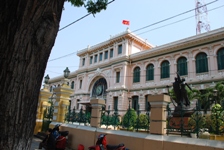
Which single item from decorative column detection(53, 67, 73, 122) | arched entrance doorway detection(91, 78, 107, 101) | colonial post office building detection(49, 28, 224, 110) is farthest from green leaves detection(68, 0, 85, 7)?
arched entrance doorway detection(91, 78, 107, 101)

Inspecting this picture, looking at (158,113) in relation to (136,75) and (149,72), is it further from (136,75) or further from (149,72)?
(136,75)

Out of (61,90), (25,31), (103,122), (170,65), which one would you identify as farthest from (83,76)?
(25,31)

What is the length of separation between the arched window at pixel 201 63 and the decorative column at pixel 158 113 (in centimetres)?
1496

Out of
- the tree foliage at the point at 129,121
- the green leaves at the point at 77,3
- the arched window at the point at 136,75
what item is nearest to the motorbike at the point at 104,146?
the tree foliage at the point at 129,121

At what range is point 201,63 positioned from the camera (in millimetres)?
17812

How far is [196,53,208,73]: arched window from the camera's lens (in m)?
17.5

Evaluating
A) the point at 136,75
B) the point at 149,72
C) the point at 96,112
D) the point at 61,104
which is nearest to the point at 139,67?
the point at 136,75

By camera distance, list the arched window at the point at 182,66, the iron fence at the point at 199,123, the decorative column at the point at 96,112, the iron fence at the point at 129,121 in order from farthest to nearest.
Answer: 1. the arched window at the point at 182,66
2. the decorative column at the point at 96,112
3. the iron fence at the point at 129,121
4. the iron fence at the point at 199,123

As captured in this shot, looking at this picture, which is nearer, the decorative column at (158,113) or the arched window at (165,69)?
the decorative column at (158,113)

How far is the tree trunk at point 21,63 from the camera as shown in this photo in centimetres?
167

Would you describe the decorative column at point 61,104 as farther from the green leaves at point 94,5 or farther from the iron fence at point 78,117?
the green leaves at point 94,5

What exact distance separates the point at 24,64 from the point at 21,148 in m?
0.80

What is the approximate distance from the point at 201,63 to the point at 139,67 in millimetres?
7425

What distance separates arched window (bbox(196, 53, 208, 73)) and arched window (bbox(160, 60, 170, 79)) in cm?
301
